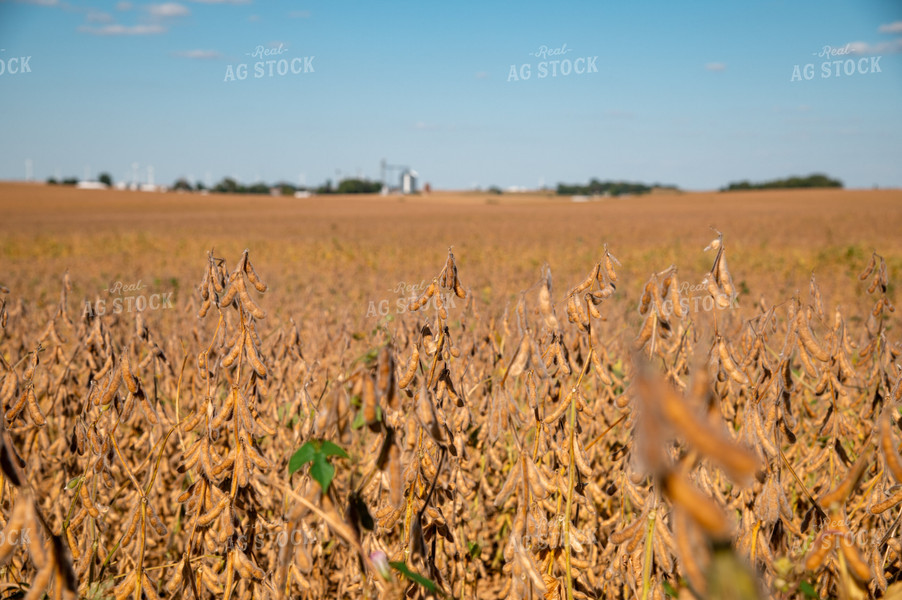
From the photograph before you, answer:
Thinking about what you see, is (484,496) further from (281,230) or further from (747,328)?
(281,230)

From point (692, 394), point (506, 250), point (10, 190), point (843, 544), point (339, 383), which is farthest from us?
point (10, 190)

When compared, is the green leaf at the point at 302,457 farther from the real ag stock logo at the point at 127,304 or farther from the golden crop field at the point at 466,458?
→ the real ag stock logo at the point at 127,304

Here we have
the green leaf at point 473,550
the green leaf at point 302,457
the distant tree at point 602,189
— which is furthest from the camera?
the distant tree at point 602,189

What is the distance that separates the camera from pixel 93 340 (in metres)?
2.46

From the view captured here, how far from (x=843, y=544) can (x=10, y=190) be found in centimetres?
7138

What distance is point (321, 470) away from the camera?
3.31 feet

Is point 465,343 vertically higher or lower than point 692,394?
lower

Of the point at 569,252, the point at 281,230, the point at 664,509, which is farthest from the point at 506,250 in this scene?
the point at 664,509

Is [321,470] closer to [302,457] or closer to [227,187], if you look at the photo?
[302,457]

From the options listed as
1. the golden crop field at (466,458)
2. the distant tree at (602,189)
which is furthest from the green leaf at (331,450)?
the distant tree at (602,189)

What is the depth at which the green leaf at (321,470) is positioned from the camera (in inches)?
39.1

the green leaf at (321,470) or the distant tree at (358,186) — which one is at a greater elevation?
the distant tree at (358,186)

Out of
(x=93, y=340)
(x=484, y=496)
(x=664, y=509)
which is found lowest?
(x=484, y=496)

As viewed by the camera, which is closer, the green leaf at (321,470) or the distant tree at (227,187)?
the green leaf at (321,470)
